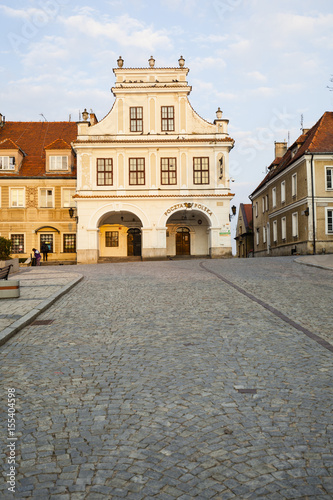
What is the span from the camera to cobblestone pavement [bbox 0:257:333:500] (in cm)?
350

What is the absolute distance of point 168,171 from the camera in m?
38.1

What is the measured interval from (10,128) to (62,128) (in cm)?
472

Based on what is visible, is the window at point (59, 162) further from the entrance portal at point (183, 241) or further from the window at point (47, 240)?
the entrance portal at point (183, 241)

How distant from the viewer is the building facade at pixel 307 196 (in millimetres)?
36188

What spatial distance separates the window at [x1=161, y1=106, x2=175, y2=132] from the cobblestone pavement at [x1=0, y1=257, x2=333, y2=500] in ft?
99.3

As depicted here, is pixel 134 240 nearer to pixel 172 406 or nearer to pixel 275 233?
pixel 275 233

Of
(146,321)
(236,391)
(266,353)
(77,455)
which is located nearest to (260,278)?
(146,321)

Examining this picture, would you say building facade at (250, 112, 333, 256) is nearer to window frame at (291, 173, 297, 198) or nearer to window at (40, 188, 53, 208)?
window frame at (291, 173, 297, 198)

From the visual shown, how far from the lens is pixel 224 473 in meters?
3.56

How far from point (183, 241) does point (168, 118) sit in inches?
399

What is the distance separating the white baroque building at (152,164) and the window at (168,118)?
0.08 m

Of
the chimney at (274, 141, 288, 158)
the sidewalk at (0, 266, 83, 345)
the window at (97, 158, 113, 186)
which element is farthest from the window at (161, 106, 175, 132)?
the sidewalk at (0, 266, 83, 345)

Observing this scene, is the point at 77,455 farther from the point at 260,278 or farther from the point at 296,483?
the point at 260,278

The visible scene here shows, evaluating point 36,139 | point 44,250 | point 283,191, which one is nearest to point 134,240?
point 44,250
